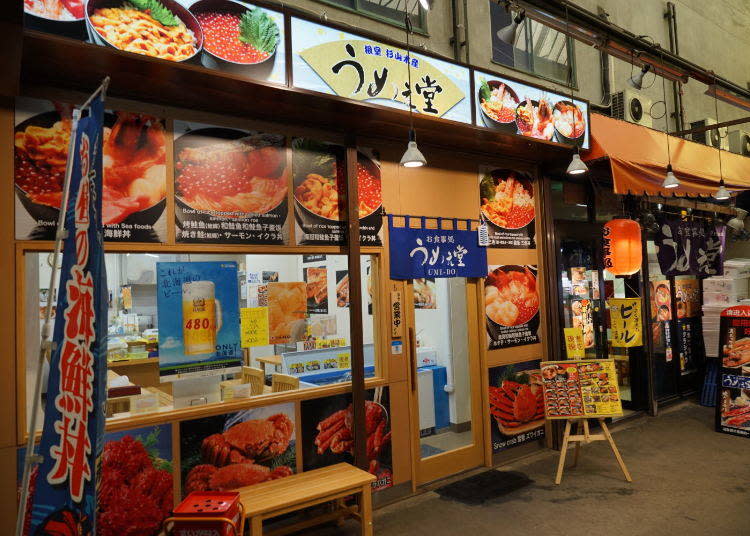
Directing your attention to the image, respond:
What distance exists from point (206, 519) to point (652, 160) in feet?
23.5

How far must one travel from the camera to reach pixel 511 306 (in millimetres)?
6613

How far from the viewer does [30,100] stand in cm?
373

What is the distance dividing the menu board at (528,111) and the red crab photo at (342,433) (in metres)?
3.20

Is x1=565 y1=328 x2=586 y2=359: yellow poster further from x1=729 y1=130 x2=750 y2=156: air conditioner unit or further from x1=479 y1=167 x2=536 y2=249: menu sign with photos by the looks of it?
x1=729 y1=130 x2=750 y2=156: air conditioner unit

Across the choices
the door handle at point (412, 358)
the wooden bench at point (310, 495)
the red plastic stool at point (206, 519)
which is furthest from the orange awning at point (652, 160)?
the red plastic stool at point (206, 519)

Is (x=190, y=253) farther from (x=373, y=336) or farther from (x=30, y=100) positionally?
(x=373, y=336)

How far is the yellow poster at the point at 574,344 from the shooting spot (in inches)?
254

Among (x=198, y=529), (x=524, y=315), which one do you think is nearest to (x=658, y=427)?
(x=524, y=315)

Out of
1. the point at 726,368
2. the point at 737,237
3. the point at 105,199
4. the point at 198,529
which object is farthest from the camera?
the point at 737,237

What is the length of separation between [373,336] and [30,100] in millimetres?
3596

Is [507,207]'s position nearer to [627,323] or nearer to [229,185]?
[627,323]

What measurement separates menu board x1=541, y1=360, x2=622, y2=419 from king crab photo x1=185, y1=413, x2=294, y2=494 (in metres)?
2.99

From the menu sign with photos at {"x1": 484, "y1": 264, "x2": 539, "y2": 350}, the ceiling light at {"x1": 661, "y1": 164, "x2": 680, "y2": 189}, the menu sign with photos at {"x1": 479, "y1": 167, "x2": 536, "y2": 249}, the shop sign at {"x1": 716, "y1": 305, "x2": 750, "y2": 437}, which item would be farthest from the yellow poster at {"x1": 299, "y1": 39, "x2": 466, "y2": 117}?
the shop sign at {"x1": 716, "y1": 305, "x2": 750, "y2": 437}

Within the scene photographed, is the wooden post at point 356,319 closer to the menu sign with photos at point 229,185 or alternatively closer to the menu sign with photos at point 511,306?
the menu sign with photos at point 229,185
